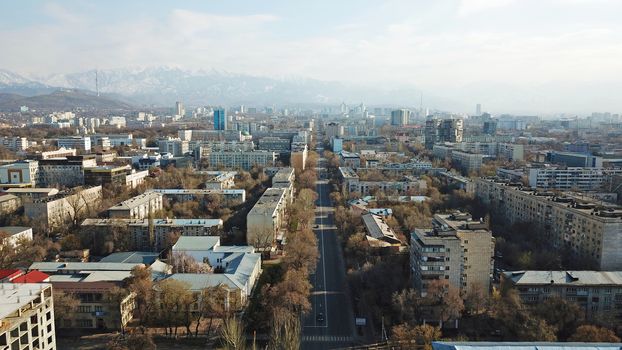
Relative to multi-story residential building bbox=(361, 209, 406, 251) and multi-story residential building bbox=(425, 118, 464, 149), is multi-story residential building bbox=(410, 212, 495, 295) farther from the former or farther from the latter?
multi-story residential building bbox=(425, 118, 464, 149)

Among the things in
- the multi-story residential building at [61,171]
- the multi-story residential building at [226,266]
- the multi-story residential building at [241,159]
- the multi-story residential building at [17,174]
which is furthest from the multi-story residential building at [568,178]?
the multi-story residential building at [17,174]

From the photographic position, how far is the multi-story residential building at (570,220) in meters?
12.5

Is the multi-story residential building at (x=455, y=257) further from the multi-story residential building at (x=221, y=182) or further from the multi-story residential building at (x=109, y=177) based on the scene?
the multi-story residential building at (x=109, y=177)

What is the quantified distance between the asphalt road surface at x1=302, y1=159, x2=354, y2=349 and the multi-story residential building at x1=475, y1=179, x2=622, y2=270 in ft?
22.1

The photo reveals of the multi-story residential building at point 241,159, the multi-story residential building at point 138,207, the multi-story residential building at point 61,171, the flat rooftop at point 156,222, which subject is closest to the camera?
the flat rooftop at point 156,222

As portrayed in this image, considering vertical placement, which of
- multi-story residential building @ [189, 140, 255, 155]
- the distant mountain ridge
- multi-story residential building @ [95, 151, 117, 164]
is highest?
the distant mountain ridge

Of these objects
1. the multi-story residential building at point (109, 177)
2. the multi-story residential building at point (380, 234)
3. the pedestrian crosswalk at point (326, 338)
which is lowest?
the pedestrian crosswalk at point (326, 338)

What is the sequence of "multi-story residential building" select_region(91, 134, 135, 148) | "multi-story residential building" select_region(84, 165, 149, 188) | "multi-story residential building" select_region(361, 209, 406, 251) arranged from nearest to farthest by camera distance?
"multi-story residential building" select_region(361, 209, 406, 251)
"multi-story residential building" select_region(84, 165, 149, 188)
"multi-story residential building" select_region(91, 134, 135, 148)

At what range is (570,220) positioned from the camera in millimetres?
14062

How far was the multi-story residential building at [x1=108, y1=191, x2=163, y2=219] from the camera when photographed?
16.8 metres

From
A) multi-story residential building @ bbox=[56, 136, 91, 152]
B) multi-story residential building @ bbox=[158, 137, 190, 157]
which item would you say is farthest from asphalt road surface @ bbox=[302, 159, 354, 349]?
multi-story residential building @ bbox=[56, 136, 91, 152]

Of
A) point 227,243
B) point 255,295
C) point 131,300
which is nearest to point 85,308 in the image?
point 131,300

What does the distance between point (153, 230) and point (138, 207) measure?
104 inches

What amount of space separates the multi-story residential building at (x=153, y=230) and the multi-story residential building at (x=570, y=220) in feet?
34.9
